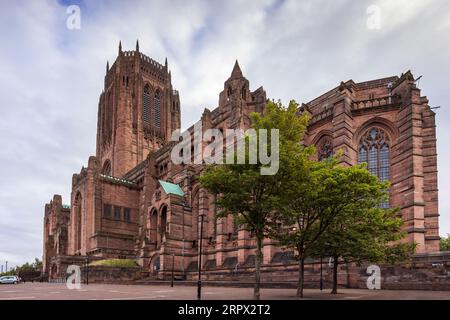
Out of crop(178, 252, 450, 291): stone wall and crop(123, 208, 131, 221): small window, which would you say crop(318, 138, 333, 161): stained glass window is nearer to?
crop(178, 252, 450, 291): stone wall

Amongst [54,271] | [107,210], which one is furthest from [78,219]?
[54,271]

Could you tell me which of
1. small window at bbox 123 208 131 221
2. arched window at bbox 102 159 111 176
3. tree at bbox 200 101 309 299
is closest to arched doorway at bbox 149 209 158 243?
small window at bbox 123 208 131 221

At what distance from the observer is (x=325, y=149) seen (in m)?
39.8

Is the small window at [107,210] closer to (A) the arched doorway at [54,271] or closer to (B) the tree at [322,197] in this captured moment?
(A) the arched doorway at [54,271]

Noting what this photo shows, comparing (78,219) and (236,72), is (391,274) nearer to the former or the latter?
(236,72)

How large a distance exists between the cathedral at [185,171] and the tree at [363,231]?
3199mm

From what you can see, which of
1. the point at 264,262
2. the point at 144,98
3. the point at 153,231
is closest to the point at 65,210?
the point at 144,98

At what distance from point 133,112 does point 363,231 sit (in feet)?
219

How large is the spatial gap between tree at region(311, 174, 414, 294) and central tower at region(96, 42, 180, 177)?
60.1m

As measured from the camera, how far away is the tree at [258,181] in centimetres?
1814

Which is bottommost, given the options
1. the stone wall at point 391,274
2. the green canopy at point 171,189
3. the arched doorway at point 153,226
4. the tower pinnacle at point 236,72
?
the stone wall at point 391,274

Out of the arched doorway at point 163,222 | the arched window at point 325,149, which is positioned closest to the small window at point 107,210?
the arched doorway at point 163,222

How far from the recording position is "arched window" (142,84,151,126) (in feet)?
276

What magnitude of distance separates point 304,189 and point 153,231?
115 ft
